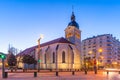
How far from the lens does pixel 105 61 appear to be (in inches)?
4990

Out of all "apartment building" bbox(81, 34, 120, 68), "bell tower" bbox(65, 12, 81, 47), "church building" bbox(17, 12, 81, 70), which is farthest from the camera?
"apartment building" bbox(81, 34, 120, 68)

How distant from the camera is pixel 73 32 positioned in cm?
8206

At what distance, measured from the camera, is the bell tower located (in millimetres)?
82281

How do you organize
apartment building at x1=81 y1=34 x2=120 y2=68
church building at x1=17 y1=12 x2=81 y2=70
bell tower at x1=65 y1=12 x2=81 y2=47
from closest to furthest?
church building at x1=17 y1=12 x2=81 y2=70 → bell tower at x1=65 y1=12 x2=81 y2=47 → apartment building at x1=81 y1=34 x2=120 y2=68

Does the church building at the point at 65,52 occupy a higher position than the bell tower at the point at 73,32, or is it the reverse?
the bell tower at the point at 73,32

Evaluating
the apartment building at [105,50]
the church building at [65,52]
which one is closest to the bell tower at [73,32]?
the church building at [65,52]

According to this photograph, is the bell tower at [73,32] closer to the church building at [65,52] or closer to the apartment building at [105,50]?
the church building at [65,52]

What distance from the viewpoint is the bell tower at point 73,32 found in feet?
270

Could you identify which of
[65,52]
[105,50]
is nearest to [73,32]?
[65,52]

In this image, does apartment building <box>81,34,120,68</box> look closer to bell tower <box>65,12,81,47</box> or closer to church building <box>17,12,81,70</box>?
bell tower <box>65,12,81,47</box>

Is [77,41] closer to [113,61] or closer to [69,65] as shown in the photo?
[69,65]

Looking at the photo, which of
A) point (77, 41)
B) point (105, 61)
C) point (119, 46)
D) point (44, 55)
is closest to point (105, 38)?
point (105, 61)

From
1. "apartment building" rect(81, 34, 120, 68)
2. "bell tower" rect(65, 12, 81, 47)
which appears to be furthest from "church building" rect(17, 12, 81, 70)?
"apartment building" rect(81, 34, 120, 68)

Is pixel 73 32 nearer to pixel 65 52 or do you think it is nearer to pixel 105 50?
pixel 65 52
